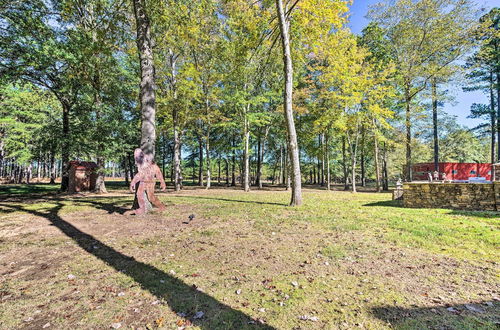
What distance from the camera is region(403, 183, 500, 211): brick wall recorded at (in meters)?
7.96

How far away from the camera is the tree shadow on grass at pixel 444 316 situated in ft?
7.72

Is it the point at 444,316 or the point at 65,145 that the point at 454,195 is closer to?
the point at 444,316

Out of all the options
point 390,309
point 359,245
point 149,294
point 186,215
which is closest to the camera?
point 390,309

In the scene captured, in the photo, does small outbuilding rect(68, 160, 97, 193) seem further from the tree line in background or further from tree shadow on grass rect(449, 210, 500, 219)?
tree shadow on grass rect(449, 210, 500, 219)

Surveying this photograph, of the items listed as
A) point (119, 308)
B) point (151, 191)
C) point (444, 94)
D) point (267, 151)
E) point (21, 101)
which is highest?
point (21, 101)

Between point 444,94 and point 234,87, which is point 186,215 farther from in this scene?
point 444,94

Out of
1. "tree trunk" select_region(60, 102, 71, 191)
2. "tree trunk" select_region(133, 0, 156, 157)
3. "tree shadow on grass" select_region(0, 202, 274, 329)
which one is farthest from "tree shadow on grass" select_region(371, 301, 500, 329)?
"tree trunk" select_region(60, 102, 71, 191)

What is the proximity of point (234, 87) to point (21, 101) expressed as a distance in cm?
2856

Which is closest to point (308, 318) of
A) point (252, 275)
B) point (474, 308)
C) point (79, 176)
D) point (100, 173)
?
point (252, 275)

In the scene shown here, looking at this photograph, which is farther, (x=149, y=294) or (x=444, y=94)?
(x=444, y=94)

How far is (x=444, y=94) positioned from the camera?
19.4 m

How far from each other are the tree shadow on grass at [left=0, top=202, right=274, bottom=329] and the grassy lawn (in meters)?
0.02

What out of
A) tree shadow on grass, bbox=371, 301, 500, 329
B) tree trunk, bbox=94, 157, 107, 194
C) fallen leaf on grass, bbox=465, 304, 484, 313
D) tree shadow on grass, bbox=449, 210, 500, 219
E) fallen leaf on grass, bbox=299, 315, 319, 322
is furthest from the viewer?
tree trunk, bbox=94, 157, 107, 194

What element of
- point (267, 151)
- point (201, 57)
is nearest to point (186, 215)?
point (201, 57)
